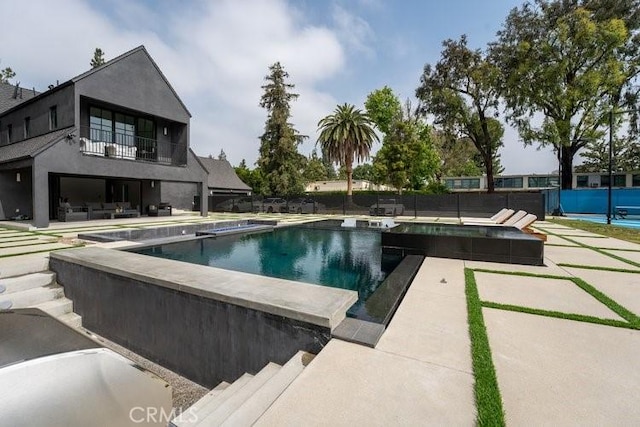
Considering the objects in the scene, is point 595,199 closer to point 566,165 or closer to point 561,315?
point 566,165

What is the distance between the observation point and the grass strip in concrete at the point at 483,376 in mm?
1755

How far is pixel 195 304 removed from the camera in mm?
3559

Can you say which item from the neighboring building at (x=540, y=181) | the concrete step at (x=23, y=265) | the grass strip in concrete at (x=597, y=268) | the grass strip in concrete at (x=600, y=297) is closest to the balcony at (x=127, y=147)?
the concrete step at (x=23, y=265)

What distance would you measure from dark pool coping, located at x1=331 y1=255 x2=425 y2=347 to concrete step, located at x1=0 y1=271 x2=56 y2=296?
5.36 m

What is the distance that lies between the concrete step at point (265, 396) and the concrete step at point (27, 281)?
5.02 m

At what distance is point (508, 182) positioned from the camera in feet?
127

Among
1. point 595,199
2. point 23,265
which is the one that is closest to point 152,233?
point 23,265

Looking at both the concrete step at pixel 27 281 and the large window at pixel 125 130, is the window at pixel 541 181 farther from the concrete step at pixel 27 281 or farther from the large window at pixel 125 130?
the concrete step at pixel 27 281

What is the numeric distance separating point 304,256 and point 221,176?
23074 millimetres

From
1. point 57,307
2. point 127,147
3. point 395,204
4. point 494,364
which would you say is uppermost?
point 127,147

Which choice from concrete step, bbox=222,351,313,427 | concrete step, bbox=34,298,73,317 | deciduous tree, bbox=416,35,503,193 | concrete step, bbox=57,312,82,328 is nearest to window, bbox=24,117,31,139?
concrete step, bbox=34,298,73,317

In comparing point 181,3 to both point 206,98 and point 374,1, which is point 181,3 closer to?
point 374,1

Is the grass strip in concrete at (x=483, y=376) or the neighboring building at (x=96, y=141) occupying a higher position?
the neighboring building at (x=96, y=141)

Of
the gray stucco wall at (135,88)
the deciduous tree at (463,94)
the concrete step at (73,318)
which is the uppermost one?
the deciduous tree at (463,94)
